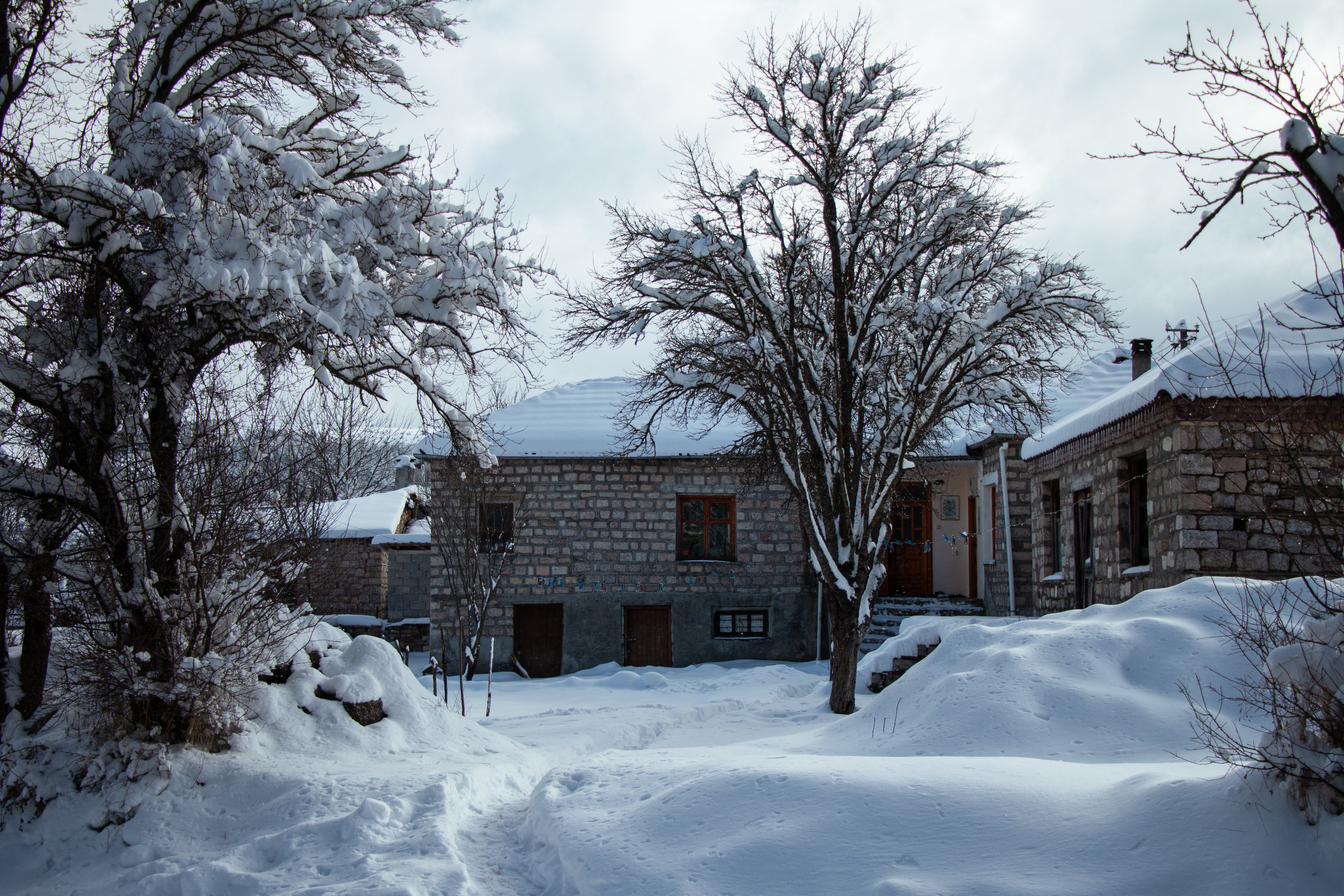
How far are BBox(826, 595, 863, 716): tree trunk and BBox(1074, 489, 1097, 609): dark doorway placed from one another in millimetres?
4439

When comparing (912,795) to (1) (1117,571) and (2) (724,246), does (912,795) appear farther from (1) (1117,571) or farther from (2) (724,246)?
(1) (1117,571)

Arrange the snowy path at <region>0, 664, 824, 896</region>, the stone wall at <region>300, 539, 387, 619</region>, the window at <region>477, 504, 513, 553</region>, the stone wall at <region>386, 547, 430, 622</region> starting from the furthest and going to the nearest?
the stone wall at <region>300, 539, 387, 619</region> → the stone wall at <region>386, 547, 430, 622</region> → the window at <region>477, 504, 513, 553</region> → the snowy path at <region>0, 664, 824, 896</region>

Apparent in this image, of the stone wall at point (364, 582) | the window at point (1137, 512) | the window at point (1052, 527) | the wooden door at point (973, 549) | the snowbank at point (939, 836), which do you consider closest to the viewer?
the snowbank at point (939, 836)

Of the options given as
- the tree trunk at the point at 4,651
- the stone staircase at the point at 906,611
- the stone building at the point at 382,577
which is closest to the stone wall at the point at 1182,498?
the stone staircase at the point at 906,611

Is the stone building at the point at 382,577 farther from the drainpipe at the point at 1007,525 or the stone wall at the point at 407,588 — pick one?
the drainpipe at the point at 1007,525

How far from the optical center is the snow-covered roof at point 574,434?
16109 mm

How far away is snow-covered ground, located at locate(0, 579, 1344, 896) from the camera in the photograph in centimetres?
349

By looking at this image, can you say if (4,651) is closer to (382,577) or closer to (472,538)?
(472,538)

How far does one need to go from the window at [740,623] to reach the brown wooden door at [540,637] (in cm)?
292

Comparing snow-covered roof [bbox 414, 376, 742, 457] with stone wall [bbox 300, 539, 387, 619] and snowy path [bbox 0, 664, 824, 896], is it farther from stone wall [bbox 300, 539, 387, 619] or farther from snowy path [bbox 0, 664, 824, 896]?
snowy path [bbox 0, 664, 824, 896]

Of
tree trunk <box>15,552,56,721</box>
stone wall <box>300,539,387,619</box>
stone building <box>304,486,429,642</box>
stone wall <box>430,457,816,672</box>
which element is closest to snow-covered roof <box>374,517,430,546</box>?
stone building <box>304,486,429,642</box>

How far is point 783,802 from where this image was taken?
4.19 metres

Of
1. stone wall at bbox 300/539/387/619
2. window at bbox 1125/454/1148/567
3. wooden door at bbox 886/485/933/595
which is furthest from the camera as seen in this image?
stone wall at bbox 300/539/387/619

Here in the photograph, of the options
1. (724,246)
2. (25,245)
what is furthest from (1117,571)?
(25,245)
